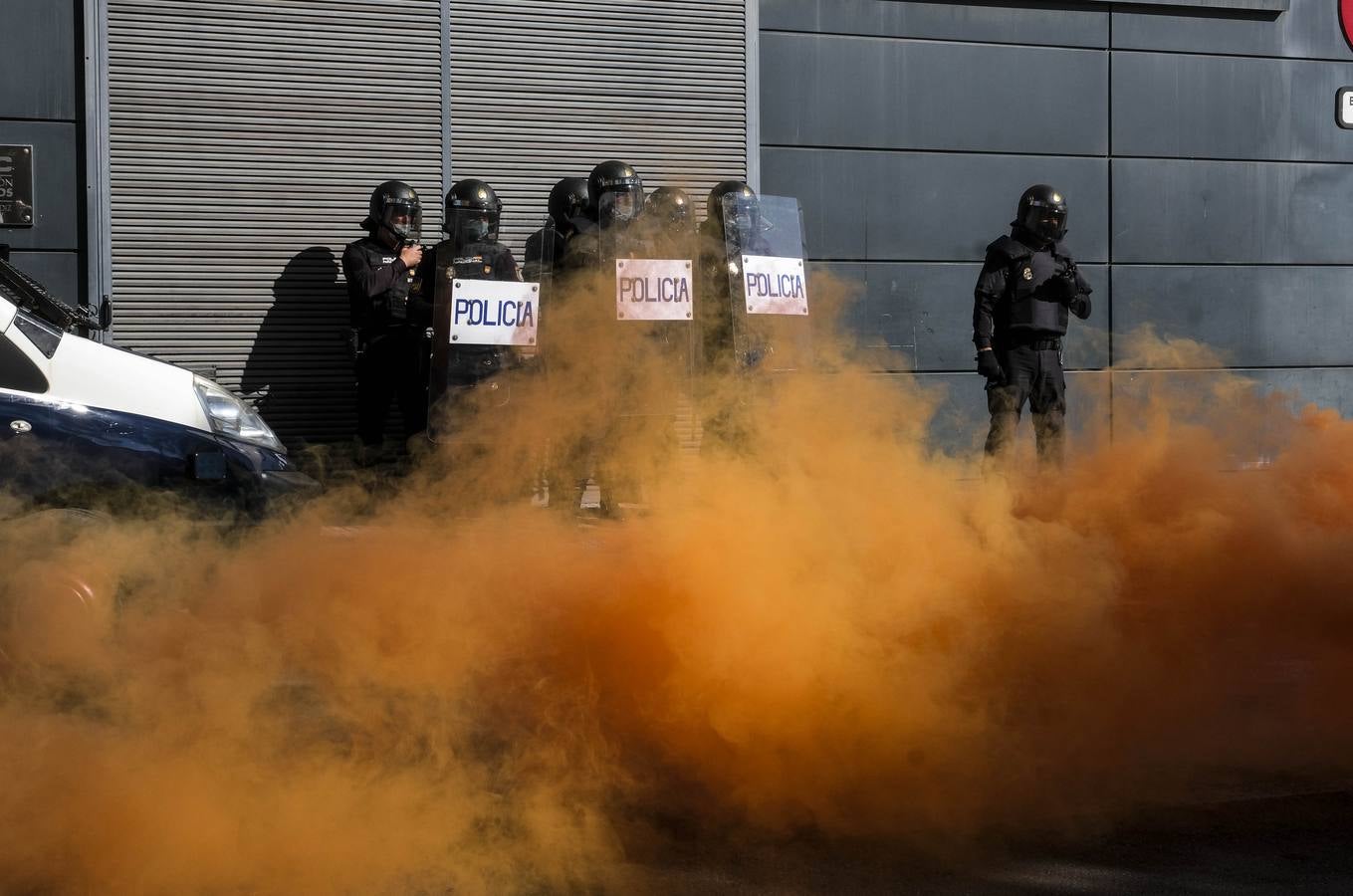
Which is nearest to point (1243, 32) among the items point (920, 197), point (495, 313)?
point (920, 197)

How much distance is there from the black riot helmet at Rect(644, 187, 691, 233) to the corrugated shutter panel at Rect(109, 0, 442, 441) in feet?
7.44

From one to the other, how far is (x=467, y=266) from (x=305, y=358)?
2.54m

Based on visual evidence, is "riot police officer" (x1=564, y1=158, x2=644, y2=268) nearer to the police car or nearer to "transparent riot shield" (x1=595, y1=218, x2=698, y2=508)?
"transparent riot shield" (x1=595, y1=218, x2=698, y2=508)

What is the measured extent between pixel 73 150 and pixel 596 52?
3.78m

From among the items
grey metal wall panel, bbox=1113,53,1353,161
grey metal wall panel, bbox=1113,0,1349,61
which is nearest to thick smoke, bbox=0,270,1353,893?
grey metal wall panel, bbox=1113,53,1353,161

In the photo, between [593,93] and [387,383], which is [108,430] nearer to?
[387,383]

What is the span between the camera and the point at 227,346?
10.2 metres

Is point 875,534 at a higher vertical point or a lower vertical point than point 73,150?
lower

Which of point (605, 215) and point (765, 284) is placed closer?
point (765, 284)

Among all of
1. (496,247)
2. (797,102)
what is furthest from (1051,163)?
(496,247)

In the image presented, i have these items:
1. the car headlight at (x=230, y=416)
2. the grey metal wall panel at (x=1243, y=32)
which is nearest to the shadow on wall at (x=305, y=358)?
the car headlight at (x=230, y=416)

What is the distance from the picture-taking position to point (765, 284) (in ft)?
28.1

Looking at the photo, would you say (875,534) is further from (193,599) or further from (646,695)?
(193,599)

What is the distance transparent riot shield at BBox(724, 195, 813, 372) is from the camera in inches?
330
